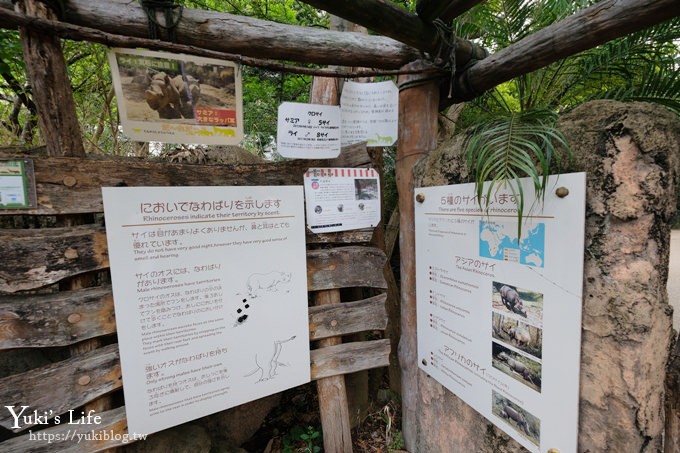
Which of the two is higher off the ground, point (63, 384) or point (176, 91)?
point (176, 91)

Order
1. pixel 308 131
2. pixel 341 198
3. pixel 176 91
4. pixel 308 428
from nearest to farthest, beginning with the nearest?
pixel 176 91 < pixel 308 131 < pixel 341 198 < pixel 308 428

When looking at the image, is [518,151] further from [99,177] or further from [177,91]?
[99,177]

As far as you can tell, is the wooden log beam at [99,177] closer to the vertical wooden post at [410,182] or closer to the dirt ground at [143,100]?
the dirt ground at [143,100]

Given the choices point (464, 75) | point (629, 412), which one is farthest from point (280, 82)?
point (629, 412)

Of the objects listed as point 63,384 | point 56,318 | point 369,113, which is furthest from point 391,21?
point 63,384

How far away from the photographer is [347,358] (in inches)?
78.8

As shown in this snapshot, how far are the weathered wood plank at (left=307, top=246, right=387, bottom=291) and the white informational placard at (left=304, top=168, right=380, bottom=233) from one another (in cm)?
16

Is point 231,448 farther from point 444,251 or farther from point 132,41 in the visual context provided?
point 132,41

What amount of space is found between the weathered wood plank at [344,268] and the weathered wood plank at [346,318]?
137 mm

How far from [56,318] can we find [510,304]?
6.90ft

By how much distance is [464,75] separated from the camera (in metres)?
1.90

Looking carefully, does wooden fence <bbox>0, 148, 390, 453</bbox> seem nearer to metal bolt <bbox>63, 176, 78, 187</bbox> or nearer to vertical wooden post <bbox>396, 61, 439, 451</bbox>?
metal bolt <bbox>63, 176, 78, 187</bbox>

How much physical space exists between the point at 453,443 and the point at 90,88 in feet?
16.6

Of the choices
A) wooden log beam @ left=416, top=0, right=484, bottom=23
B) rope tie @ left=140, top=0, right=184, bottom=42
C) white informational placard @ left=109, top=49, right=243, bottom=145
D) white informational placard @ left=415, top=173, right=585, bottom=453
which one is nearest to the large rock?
white informational placard @ left=415, top=173, right=585, bottom=453
